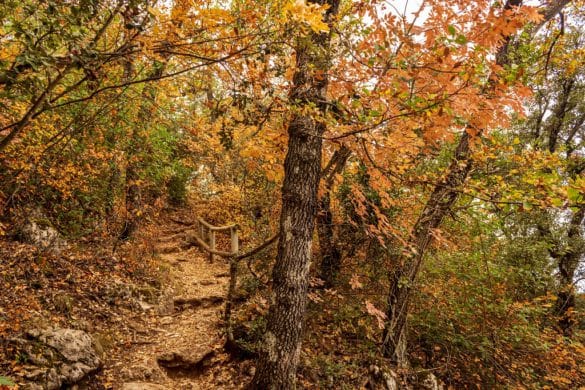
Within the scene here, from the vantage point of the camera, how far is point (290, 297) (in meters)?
4.00

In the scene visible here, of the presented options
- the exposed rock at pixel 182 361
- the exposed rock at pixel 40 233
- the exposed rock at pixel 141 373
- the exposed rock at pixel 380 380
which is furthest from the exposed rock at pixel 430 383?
the exposed rock at pixel 40 233

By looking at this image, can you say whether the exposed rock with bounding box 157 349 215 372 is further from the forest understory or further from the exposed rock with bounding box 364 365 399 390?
the exposed rock with bounding box 364 365 399 390

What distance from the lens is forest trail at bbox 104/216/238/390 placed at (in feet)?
16.3

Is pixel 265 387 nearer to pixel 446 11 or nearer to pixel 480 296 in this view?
pixel 480 296

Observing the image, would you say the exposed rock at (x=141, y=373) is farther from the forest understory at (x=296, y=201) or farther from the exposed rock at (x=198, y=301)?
the exposed rock at (x=198, y=301)

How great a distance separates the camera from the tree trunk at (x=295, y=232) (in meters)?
3.88

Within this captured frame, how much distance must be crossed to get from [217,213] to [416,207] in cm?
807

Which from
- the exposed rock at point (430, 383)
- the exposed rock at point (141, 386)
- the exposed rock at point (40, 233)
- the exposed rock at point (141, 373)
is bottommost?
the exposed rock at point (141, 373)


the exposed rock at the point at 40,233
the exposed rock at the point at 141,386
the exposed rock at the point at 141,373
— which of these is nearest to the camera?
the exposed rock at the point at 141,386

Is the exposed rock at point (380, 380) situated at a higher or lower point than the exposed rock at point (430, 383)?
higher

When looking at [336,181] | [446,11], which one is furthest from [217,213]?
[446,11]

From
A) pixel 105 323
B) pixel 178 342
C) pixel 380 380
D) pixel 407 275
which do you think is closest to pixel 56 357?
pixel 105 323

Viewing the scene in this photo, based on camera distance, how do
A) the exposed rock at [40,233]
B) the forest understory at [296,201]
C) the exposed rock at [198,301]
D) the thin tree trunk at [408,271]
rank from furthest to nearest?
the exposed rock at [198,301] → the exposed rock at [40,233] → the thin tree trunk at [408,271] → the forest understory at [296,201]

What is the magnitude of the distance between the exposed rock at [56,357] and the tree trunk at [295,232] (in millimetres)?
2433
